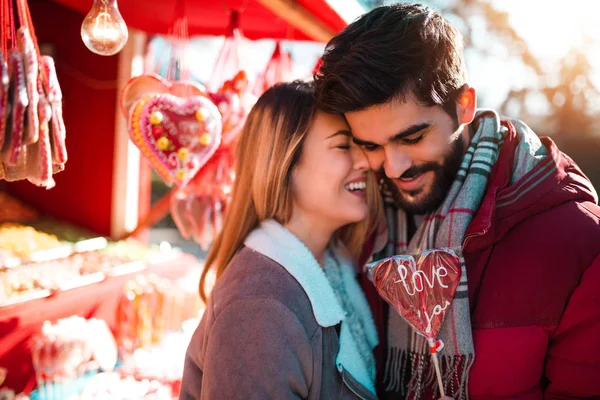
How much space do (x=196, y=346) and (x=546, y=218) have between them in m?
1.25

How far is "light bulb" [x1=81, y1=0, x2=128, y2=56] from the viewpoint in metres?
1.50

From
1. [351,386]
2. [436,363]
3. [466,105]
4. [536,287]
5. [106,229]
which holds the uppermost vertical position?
[466,105]

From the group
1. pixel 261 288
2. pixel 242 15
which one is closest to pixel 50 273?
pixel 242 15

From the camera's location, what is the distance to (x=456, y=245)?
158 centimetres

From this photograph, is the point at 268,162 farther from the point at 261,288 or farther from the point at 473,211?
the point at 473,211

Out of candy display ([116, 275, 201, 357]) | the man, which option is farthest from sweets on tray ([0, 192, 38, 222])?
the man

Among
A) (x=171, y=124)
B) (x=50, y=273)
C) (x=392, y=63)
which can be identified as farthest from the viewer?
(x=50, y=273)

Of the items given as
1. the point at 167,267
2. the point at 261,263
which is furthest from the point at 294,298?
the point at 167,267

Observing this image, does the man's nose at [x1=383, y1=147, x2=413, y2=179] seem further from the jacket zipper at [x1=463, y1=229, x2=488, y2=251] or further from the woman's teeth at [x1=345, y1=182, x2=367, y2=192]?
the jacket zipper at [x1=463, y1=229, x2=488, y2=251]

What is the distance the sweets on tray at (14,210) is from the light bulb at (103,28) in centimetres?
367

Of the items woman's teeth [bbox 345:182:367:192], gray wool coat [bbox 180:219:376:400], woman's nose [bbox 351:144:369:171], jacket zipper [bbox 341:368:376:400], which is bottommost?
jacket zipper [bbox 341:368:376:400]

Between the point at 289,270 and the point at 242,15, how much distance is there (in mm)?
2581

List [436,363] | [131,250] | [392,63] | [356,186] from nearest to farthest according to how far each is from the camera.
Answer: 1. [436,363]
2. [392,63]
3. [356,186]
4. [131,250]

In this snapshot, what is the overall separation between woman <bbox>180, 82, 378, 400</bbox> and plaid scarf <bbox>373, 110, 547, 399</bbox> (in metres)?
0.12
